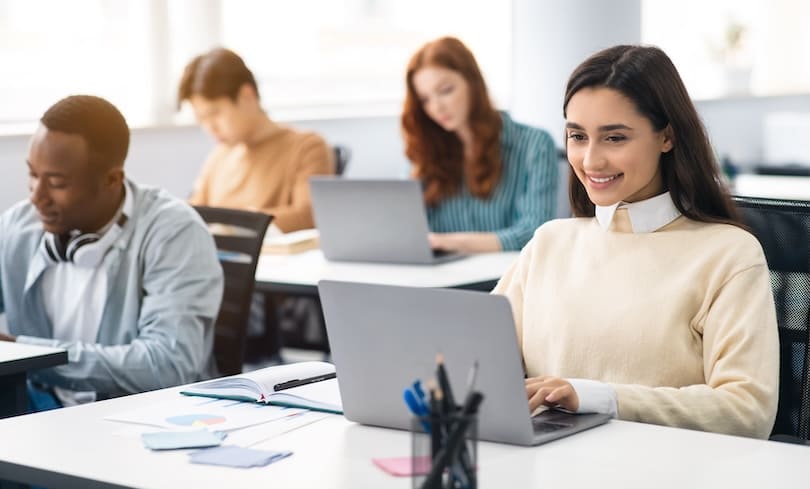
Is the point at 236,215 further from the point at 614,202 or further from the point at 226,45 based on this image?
the point at 226,45

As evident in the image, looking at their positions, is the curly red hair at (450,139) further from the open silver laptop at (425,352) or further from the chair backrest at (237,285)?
the open silver laptop at (425,352)

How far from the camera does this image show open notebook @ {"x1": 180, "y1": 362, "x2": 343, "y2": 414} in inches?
80.8

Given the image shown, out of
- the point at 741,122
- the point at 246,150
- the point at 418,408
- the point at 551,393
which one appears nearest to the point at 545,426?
the point at 551,393

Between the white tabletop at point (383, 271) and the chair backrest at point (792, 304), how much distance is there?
1.24m

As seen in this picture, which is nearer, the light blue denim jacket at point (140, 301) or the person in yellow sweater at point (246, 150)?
the light blue denim jacket at point (140, 301)

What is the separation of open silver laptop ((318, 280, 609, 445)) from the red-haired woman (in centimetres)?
232

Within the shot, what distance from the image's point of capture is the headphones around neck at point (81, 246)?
2744 mm

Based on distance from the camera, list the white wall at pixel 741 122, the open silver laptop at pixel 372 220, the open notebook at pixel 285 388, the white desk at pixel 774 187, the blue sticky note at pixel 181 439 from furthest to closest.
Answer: the white wall at pixel 741 122 < the white desk at pixel 774 187 < the open silver laptop at pixel 372 220 < the open notebook at pixel 285 388 < the blue sticky note at pixel 181 439

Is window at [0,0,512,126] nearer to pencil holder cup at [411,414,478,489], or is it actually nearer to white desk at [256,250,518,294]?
white desk at [256,250,518,294]

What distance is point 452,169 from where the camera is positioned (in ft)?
14.0

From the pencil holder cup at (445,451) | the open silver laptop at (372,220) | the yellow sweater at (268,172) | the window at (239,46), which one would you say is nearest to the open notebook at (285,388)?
the pencil holder cup at (445,451)

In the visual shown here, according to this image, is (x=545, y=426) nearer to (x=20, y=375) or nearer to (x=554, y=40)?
(x=20, y=375)

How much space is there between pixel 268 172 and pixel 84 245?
2.28 m

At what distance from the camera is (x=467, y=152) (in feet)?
14.0
